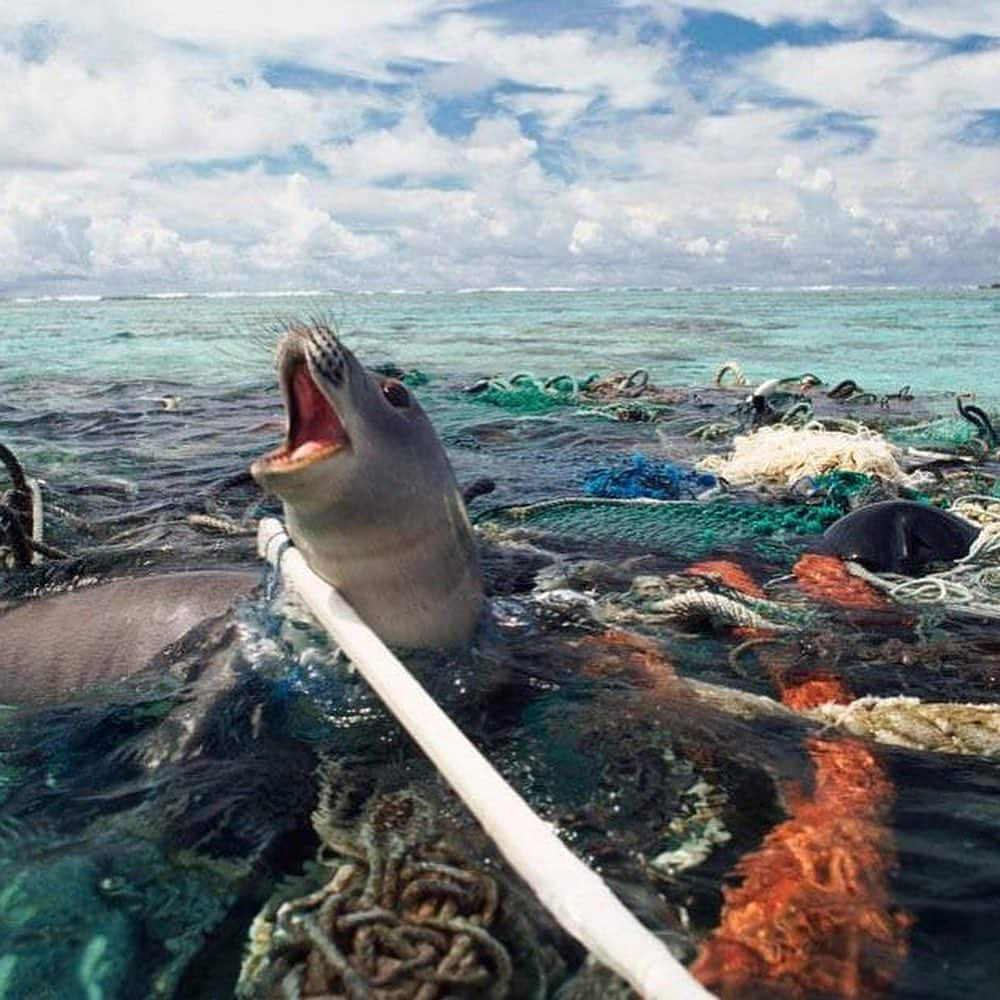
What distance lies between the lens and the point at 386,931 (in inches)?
88.9

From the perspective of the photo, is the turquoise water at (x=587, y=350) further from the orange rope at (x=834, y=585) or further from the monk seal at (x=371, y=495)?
the monk seal at (x=371, y=495)

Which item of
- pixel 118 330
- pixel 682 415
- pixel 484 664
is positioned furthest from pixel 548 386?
pixel 118 330

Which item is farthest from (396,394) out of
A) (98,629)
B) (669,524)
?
(669,524)

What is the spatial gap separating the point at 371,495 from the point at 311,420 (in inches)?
11.7

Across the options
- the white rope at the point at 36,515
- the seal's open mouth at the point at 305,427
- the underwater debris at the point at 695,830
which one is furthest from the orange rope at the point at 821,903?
the white rope at the point at 36,515

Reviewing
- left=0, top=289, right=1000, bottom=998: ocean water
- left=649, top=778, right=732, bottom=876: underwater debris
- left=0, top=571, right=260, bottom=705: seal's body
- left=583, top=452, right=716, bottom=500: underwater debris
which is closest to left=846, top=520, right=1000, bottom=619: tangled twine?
left=0, top=289, right=1000, bottom=998: ocean water

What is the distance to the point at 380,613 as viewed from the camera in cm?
331

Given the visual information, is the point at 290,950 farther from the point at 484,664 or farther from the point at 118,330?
the point at 118,330

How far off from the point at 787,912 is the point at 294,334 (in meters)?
2.00

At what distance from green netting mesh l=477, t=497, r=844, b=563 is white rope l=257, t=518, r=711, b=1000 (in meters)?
3.90

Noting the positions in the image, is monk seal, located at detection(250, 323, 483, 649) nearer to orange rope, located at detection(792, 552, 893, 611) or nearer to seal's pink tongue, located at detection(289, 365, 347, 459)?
seal's pink tongue, located at detection(289, 365, 347, 459)

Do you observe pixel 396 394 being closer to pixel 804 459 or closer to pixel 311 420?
pixel 311 420

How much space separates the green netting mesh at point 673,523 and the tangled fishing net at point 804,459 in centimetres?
90

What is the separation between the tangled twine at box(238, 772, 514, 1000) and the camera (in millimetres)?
2139
